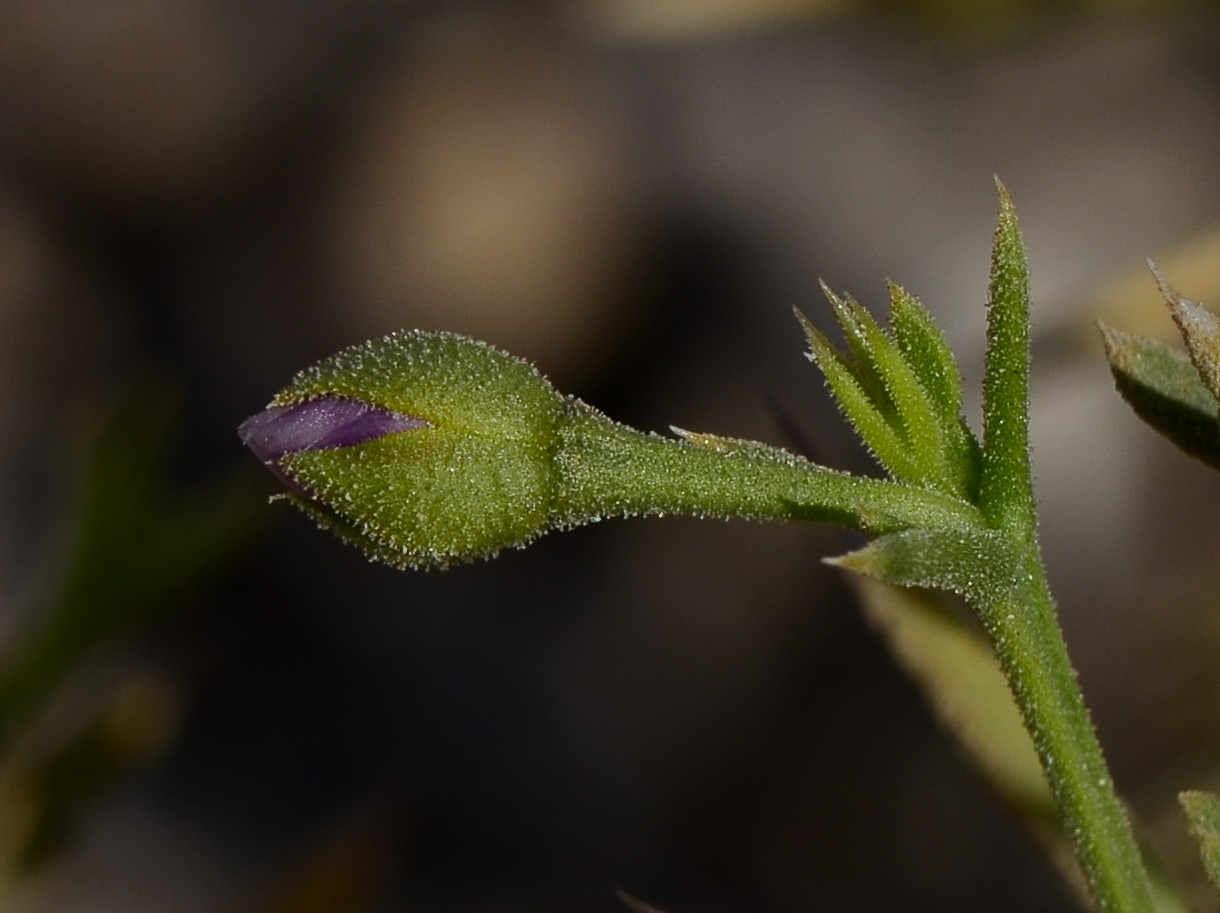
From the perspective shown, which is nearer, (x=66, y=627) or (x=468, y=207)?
(x=66, y=627)

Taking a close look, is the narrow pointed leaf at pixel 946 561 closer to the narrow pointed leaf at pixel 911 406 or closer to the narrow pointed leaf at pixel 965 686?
the narrow pointed leaf at pixel 911 406

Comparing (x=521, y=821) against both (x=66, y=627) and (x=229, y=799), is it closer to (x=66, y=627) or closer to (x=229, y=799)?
(x=229, y=799)

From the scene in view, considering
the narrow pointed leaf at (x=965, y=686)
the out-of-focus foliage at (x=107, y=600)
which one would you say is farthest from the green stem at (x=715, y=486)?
the out-of-focus foliage at (x=107, y=600)

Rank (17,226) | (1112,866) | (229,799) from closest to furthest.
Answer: (1112,866) → (229,799) → (17,226)

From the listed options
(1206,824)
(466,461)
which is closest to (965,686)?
(1206,824)

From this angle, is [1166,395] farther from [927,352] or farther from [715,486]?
[715,486]

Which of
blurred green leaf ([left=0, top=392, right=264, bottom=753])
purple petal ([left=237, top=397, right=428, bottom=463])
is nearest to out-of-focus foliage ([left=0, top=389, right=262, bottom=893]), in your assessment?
blurred green leaf ([left=0, top=392, right=264, bottom=753])

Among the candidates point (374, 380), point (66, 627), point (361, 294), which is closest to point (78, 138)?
point (361, 294)
